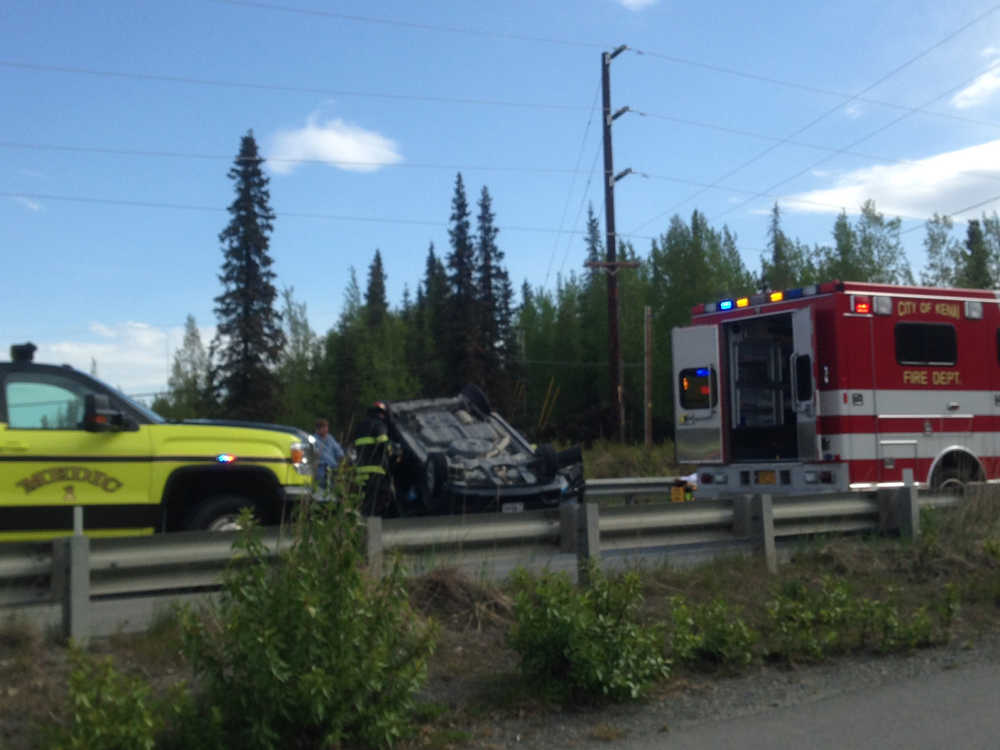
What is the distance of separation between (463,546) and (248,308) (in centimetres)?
5226

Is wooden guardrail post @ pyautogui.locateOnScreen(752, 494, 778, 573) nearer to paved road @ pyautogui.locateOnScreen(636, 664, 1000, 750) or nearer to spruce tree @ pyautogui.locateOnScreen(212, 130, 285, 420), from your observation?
paved road @ pyautogui.locateOnScreen(636, 664, 1000, 750)

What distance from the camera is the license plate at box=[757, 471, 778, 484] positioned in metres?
13.1

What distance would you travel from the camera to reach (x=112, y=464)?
869 cm

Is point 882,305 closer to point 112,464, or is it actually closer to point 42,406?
point 112,464

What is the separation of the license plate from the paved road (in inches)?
256

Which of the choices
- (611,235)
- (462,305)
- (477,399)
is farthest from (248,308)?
(477,399)

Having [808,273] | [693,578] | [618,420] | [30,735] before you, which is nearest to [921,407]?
[693,578]

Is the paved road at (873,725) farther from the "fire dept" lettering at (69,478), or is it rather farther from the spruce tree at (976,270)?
the spruce tree at (976,270)

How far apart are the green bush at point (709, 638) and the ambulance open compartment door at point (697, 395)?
6.80m

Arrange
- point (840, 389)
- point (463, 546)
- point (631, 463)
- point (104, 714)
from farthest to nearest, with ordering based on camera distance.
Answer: point (631, 463) < point (840, 389) < point (463, 546) < point (104, 714)

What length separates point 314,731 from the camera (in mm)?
5238

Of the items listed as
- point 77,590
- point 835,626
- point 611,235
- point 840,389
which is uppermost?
point 611,235

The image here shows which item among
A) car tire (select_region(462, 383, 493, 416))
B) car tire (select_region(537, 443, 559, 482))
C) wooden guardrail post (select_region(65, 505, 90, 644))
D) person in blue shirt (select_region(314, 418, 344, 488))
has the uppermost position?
car tire (select_region(462, 383, 493, 416))

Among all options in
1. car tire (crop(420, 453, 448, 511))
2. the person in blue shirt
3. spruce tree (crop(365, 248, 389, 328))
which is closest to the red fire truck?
car tire (crop(420, 453, 448, 511))
